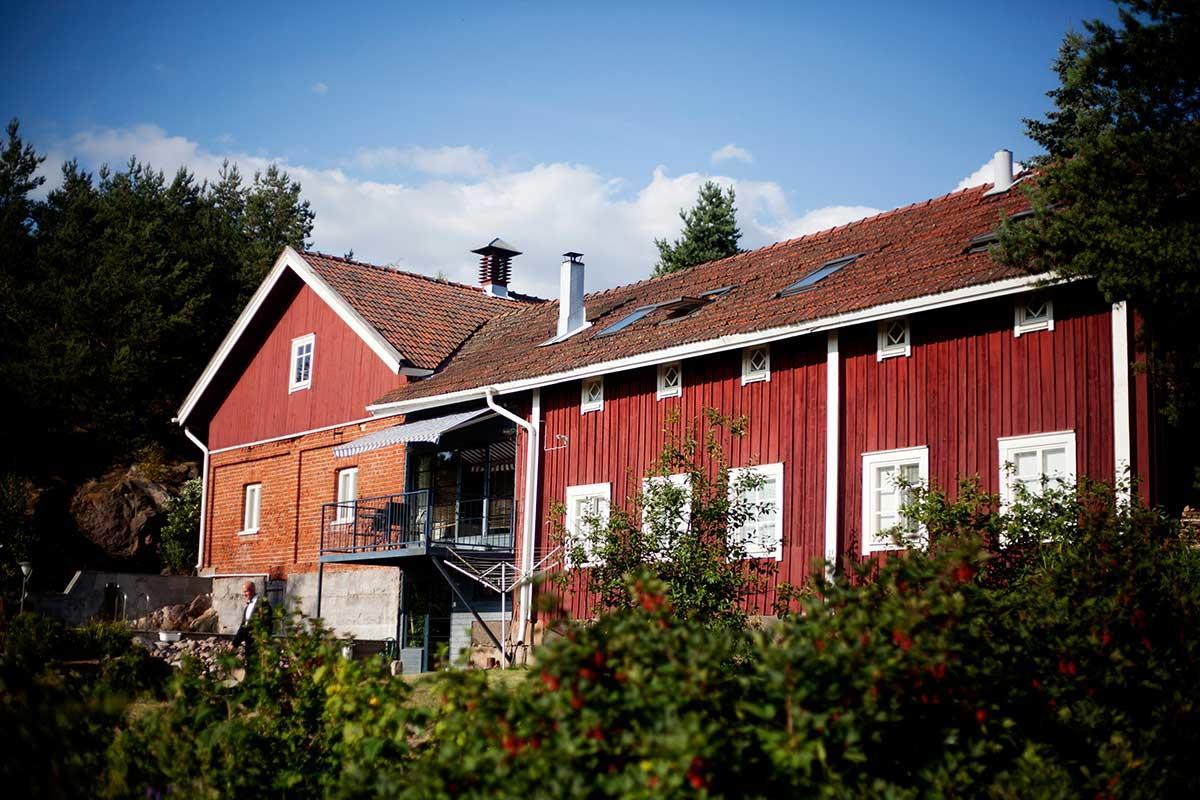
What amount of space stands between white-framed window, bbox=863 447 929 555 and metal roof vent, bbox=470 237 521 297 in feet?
58.1

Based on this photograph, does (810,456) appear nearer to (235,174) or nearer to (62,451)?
(62,451)

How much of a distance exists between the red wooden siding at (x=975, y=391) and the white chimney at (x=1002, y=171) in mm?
3720

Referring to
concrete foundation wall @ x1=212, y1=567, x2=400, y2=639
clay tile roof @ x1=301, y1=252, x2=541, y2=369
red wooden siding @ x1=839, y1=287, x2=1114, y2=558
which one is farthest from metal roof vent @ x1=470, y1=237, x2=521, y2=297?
red wooden siding @ x1=839, y1=287, x2=1114, y2=558

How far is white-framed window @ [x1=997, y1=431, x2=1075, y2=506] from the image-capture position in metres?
13.7

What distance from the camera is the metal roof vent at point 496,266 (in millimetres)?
32219

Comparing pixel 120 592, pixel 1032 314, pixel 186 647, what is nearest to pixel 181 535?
pixel 120 592

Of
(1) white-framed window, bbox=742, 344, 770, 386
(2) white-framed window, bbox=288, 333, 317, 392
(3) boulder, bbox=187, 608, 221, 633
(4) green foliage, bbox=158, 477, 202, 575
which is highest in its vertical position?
(2) white-framed window, bbox=288, 333, 317, 392

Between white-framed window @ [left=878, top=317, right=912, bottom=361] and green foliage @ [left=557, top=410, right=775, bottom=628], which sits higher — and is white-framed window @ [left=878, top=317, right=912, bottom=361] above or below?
above

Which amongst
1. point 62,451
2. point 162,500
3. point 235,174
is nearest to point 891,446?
point 162,500

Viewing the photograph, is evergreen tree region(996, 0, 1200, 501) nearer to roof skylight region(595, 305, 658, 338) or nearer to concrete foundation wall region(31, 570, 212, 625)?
roof skylight region(595, 305, 658, 338)

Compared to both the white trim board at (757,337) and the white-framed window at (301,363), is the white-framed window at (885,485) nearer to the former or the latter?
the white trim board at (757,337)

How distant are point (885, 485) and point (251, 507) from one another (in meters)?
17.0

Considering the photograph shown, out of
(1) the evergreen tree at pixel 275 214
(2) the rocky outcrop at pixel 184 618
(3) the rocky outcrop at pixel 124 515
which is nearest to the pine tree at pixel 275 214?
(1) the evergreen tree at pixel 275 214

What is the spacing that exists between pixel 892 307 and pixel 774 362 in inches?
102
